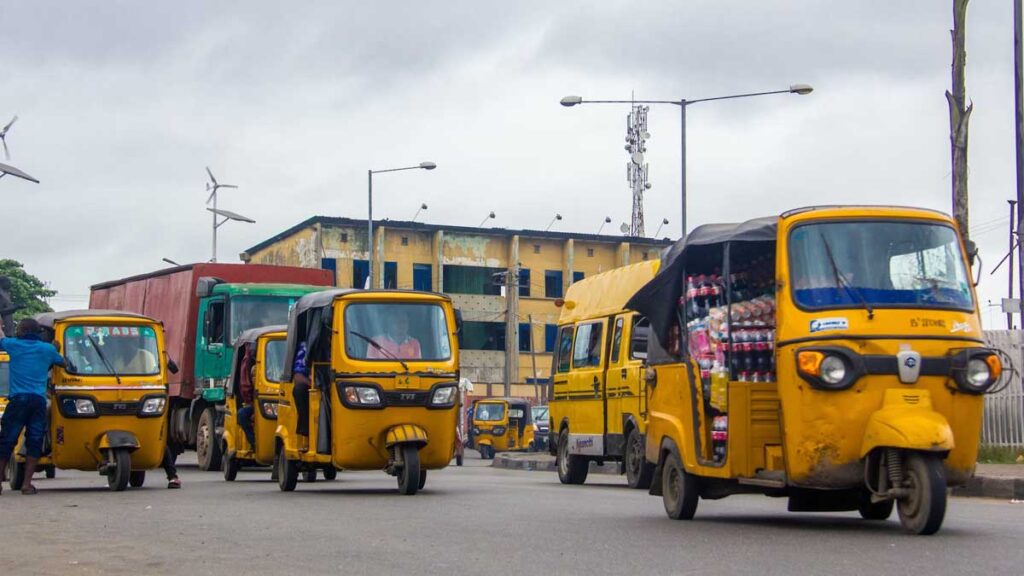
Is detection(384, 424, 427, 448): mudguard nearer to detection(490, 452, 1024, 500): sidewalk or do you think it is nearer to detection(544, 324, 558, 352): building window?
detection(490, 452, 1024, 500): sidewalk

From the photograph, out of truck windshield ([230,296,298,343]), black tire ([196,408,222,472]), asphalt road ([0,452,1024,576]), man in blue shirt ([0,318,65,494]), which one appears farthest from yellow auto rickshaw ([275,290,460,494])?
truck windshield ([230,296,298,343])

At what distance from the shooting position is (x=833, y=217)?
11328mm

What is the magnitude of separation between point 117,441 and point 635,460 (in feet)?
21.4

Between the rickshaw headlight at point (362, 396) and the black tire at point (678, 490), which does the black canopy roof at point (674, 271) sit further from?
the rickshaw headlight at point (362, 396)

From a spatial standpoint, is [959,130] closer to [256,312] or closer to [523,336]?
[256,312]

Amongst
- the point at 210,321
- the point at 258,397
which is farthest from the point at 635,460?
the point at 210,321

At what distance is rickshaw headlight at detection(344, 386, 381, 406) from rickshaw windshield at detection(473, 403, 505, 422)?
3120cm

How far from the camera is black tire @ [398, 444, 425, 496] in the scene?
17.0 metres

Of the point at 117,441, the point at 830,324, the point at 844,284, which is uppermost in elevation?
the point at 844,284

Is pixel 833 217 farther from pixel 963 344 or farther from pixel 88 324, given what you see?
pixel 88 324

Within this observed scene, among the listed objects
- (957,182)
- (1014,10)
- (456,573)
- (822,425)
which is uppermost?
(1014,10)

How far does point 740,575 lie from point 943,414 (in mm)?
2940

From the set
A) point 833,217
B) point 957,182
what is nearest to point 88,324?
point 833,217

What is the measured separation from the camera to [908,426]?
10430 mm
